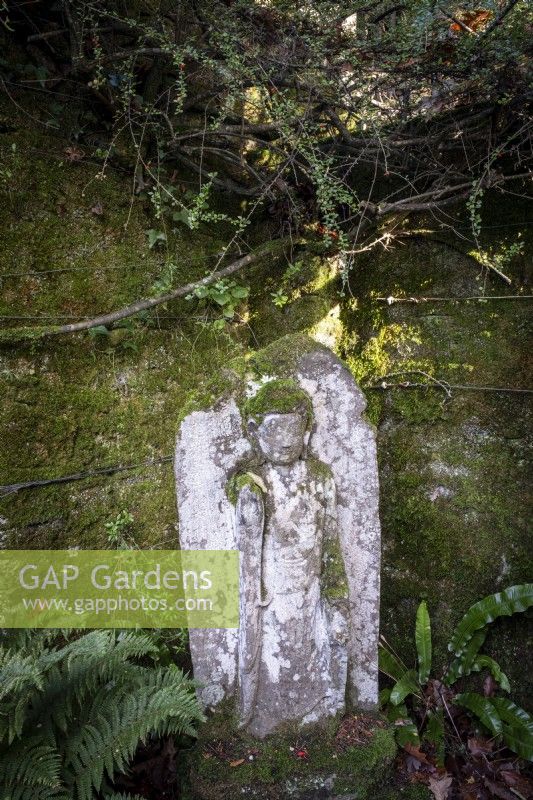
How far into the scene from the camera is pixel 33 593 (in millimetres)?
2904

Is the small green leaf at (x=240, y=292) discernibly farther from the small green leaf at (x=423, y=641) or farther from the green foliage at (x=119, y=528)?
the small green leaf at (x=423, y=641)

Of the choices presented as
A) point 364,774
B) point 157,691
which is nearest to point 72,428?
point 157,691

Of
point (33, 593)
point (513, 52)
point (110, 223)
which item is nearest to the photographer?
point (513, 52)

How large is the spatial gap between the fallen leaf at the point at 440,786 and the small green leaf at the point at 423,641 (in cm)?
62

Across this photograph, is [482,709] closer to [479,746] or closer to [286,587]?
[479,746]

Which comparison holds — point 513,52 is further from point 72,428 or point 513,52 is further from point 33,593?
point 33,593

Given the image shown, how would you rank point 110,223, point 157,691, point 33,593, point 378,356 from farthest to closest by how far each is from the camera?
point 378,356 → point 110,223 → point 33,593 → point 157,691

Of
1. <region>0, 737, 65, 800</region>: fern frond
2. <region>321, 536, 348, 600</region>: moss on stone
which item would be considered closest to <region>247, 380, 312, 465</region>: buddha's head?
<region>321, 536, 348, 600</region>: moss on stone

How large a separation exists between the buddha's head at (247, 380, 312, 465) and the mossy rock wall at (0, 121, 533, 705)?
134 centimetres

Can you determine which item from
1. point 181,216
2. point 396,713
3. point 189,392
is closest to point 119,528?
point 189,392

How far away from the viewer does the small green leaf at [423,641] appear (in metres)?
2.93

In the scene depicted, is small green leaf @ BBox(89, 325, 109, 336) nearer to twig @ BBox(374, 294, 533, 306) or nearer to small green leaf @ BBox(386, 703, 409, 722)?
twig @ BBox(374, 294, 533, 306)

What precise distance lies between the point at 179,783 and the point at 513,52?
3.99 meters

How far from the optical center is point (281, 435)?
2.07 meters
